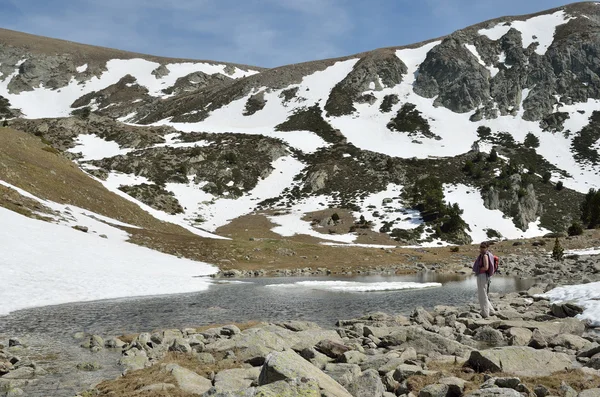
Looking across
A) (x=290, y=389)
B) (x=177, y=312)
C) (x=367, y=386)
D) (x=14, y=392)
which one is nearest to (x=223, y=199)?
(x=177, y=312)

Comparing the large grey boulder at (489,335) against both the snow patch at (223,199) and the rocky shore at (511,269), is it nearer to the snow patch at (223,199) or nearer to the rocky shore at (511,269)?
the rocky shore at (511,269)

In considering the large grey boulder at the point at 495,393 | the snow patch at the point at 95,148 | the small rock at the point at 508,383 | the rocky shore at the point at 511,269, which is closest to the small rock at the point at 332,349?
the small rock at the point at 508,383

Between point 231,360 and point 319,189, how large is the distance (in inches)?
3722

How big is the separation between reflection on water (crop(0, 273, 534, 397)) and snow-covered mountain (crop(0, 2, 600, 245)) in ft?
140

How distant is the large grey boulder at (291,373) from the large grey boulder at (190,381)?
2044 mm

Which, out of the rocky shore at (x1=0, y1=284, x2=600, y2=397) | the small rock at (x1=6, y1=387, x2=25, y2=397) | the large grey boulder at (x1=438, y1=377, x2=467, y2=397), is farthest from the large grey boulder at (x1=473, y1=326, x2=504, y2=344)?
the small rock at (x1=6, y1=387, x2=25, y2=397)

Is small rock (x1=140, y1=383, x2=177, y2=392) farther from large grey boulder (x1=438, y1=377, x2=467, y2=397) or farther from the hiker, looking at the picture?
the hiker

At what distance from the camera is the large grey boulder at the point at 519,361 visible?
10461 millimetres

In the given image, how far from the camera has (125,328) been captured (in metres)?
18.1

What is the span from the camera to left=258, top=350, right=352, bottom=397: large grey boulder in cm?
775

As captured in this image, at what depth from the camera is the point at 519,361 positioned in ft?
35.7

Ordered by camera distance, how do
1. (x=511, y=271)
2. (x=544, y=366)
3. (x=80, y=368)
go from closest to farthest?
(x=544, y=366) < (x=80, y=368) < (x=511, y=271)

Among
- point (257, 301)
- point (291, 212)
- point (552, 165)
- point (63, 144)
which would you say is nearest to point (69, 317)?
point (257, 301)

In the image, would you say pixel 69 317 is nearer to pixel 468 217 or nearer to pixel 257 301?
pixel 257 301
